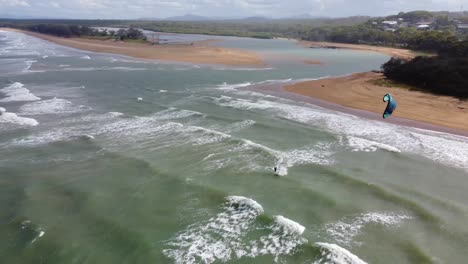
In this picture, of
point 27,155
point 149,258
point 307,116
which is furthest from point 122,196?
point 307,116

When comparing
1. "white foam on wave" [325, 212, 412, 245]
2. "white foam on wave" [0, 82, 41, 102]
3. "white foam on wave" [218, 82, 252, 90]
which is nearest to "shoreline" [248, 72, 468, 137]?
"white foam on wave" [218, 82, 252, 90]

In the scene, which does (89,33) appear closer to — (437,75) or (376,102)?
(437,75)

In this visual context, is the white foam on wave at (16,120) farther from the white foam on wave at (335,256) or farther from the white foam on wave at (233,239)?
the white foam on wave at (335,256)

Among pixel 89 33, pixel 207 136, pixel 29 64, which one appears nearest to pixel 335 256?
pixel 207 136

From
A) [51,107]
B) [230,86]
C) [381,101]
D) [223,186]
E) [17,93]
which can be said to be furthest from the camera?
[230,86]

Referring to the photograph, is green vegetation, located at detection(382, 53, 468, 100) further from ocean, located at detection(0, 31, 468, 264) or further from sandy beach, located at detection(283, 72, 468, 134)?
ocean, located at detection(0, 31, 468, 264)

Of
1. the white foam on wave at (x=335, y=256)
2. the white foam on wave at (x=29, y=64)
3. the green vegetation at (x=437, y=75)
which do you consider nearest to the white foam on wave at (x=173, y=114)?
the white foam on wave at (x=335, y=256)
